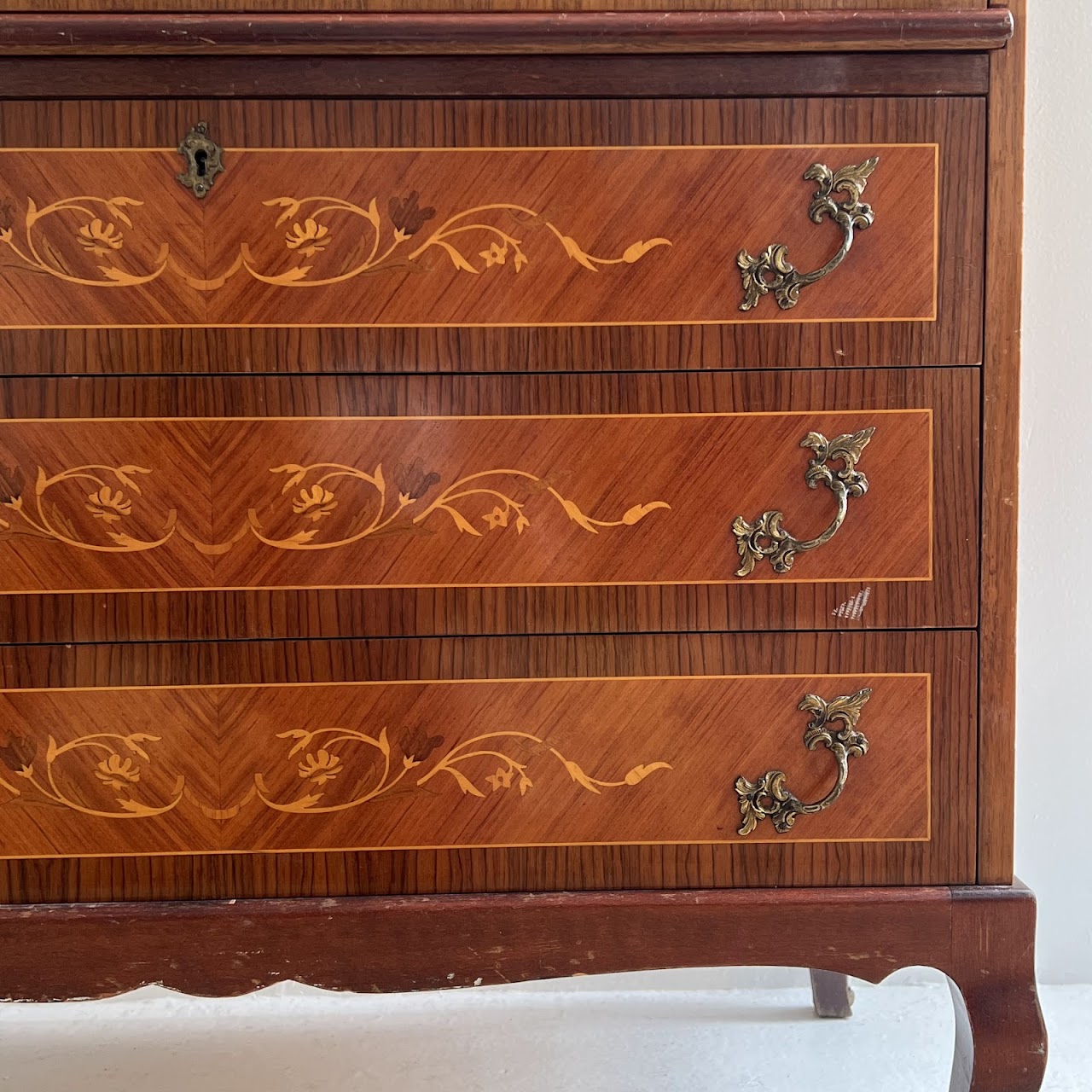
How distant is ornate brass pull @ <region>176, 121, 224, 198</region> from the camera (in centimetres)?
95

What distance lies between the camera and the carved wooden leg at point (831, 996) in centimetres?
148

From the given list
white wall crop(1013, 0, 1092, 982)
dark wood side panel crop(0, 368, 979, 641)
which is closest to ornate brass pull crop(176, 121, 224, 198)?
dark wood side panel crop(0, 368, 979, 641)

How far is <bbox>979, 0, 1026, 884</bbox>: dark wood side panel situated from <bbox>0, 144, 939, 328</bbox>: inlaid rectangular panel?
0.20 feet

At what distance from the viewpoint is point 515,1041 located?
56.9 inches

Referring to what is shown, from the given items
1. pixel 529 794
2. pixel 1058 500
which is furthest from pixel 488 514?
pixel 1058 500

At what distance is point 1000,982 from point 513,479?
64 cm

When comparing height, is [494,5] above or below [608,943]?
above

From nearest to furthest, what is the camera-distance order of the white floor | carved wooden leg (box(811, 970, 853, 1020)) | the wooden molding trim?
the wooden molding trim < the white floor < carved wooden leg (box(811, 970, 853, 1020))

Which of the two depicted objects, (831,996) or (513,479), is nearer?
(513,479)

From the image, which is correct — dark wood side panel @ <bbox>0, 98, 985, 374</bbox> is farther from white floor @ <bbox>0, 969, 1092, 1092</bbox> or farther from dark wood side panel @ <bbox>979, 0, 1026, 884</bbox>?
white floor @ <bbox>0, 969, 1092, 1092</bbox>

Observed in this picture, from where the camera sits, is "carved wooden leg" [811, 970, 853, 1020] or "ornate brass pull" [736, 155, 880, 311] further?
"carved wooden leg" [811, 970, 853, 1020]

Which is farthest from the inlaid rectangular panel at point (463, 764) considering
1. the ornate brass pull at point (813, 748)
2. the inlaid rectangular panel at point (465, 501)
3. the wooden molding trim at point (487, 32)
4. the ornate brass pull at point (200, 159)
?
the wooden molding trim at point (487, 32)

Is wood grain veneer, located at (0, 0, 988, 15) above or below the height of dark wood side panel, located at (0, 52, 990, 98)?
above

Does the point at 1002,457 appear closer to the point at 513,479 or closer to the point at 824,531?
the point at 824,531
